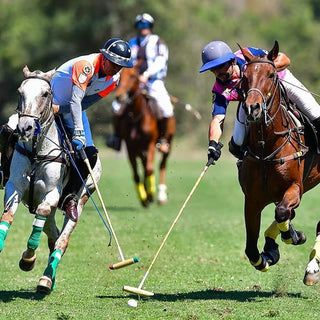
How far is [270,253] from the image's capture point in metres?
10.6

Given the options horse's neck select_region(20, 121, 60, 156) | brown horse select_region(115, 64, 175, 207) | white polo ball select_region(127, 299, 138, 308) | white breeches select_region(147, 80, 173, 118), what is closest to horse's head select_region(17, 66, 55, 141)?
horse's neck select_region(20, 121, 60, 156)

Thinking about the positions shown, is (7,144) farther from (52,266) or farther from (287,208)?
(287,208)

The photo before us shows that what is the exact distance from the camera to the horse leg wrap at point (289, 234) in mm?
9641

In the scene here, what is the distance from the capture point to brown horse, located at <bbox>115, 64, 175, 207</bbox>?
20.0 metres

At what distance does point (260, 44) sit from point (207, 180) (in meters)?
24.9

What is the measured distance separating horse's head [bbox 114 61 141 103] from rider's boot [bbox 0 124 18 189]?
32.7 feet

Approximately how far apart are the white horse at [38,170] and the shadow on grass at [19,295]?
301 mm

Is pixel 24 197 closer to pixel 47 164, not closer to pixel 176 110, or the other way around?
pixel 47 164

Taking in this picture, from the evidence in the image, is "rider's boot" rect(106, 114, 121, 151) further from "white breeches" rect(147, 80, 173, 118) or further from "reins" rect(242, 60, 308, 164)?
"reins" rect(242, 60, 308, 164)

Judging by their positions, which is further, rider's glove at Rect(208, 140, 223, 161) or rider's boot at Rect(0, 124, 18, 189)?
rider's boot at Rect(0, 124, 18, 189)

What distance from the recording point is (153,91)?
20.4 metres

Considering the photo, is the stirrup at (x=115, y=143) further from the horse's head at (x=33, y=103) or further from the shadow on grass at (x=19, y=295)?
the horse's head at (x=33, y=103)

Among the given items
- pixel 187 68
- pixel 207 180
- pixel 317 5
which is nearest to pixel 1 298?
pixel 207 180

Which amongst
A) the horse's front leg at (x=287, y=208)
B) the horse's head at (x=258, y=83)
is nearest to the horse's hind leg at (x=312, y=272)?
the horse's front leg at (x=287, y=208)
